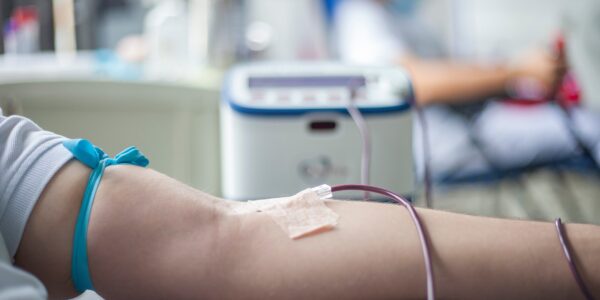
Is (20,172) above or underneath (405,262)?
above

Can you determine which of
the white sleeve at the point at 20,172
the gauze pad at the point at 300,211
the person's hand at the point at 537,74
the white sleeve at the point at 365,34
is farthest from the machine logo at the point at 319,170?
the person's hand at the point at 537,74

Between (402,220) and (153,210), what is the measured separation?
0.28 m

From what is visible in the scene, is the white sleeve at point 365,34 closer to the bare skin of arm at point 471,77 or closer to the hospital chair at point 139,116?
the bare skin of arm at point 471,77

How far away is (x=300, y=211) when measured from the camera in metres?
0.75

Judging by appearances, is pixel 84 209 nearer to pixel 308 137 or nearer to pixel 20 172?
pixel 20 172

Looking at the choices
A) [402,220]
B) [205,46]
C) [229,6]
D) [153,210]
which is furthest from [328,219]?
[229,6]

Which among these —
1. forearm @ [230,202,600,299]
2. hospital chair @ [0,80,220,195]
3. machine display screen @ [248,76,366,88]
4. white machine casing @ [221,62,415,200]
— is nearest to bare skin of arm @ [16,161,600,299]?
forearm @ [230,202,600,299]

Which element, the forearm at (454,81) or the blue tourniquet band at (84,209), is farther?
the forearm at (454,81)

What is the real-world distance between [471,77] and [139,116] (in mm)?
1630

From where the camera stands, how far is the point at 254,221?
0.73 metres

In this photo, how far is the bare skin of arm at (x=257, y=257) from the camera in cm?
67

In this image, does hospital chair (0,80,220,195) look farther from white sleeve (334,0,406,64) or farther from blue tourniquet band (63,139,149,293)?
white sleeve (334,0,406,64)

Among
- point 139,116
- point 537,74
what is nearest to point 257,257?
point 139,116

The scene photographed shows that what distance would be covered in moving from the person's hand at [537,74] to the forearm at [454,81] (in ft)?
0.15
